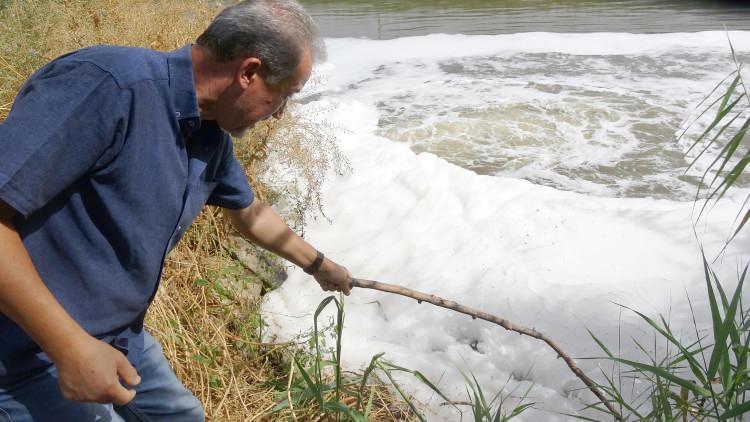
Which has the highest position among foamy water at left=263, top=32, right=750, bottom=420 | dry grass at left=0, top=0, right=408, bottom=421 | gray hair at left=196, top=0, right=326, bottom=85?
gray hair at left=196, top=0, right=326, bottom=85

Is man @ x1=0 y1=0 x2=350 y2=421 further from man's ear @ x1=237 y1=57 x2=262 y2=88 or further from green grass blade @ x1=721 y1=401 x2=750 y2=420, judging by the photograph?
green grass blade @ x1=721 y1=401 x2=750 y2=420

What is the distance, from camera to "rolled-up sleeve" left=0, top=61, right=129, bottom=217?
4.14 feet

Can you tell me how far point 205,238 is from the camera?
3.83m

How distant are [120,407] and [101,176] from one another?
2.44ft

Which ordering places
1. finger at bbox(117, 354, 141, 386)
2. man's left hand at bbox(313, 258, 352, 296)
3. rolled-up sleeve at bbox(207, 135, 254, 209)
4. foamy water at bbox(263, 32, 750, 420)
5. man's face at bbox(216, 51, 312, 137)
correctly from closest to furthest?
1. finger at bbox(117, 354, 141, 386)
2. man's face at bbox(216, 51, 312, 137)
3. rolled-up sleeve at bbox(207, 135, 254, 209)
4. man's left hand at bbox(313, 258, 352, 296)
5. foamy water at bbox(263, 32, 750, 420)

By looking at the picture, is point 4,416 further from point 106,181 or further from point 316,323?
point 316,323

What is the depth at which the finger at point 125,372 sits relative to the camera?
1.49 m

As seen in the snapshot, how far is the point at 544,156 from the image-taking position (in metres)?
6.88

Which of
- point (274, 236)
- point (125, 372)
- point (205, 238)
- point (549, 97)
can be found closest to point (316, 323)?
point (274, 236)

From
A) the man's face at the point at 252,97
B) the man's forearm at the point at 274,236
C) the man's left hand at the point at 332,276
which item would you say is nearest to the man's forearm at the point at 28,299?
the man's face at the point at 252,97

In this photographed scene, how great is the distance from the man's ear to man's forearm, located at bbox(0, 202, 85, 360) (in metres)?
0.57

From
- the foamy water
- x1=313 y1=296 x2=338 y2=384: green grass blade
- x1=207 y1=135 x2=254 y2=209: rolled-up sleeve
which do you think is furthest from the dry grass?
x1=207 y1=135 x2=254 y2=209: rolled-up sleeve

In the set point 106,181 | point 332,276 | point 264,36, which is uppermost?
point 264,36

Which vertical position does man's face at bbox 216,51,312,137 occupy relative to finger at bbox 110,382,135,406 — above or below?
above
